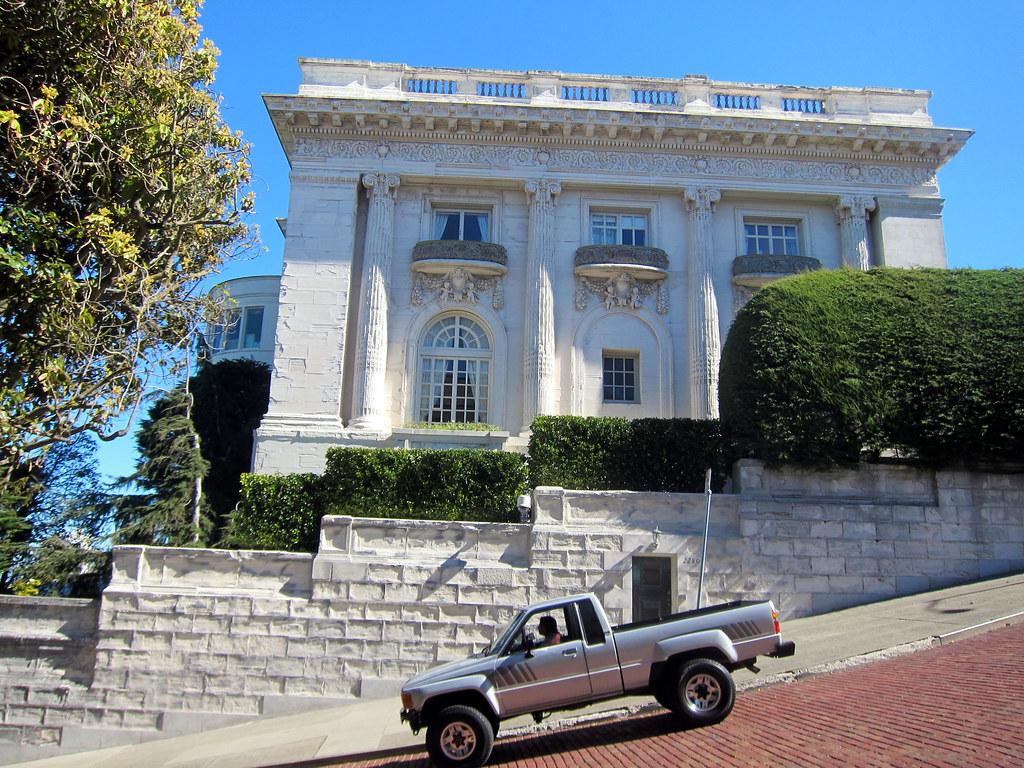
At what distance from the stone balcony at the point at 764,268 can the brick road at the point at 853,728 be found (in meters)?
15.1

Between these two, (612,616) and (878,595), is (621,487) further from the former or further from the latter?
(878,595)

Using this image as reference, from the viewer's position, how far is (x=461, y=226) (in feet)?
84.3

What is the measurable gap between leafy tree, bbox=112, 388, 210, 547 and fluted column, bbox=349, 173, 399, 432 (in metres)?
4.47

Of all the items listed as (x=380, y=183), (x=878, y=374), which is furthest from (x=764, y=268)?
(x=380, y=183)

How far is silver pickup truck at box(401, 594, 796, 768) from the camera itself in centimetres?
872

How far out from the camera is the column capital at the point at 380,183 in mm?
24672

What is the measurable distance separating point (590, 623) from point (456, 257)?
54.4ft

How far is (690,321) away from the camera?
24406 mm

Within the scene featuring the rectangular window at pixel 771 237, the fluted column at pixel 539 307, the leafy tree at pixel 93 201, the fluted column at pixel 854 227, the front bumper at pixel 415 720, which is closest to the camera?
the front bumper at pixel 415 720

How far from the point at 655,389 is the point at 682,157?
25.0 feet

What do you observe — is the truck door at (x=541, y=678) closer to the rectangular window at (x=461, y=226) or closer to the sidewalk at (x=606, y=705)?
the sidewalk at (x=606, y=705)

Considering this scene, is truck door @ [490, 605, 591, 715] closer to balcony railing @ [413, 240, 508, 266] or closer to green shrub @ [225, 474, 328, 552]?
green shrub @ [225, 474, 328, 552]

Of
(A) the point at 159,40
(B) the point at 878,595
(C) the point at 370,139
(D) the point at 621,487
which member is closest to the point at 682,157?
(C) the point at 370,139

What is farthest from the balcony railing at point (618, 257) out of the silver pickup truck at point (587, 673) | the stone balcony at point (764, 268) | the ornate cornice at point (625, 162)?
the silver pickup truck at point (587, 673)
